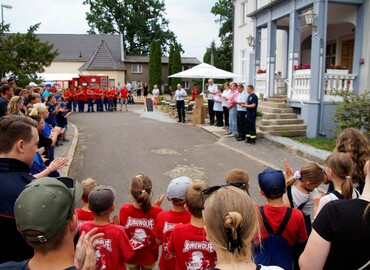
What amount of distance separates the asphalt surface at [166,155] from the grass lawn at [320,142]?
23.0 inches

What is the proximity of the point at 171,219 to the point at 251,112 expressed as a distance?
29.5ft

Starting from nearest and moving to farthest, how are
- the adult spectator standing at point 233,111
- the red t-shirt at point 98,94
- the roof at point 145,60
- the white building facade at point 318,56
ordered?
the white building facade at point 318,56 → the adult spectator standing at point 233,111 → the red t-shirt at point 98,94 → the roof at point 145,60

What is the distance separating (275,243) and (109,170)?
21.0 feet

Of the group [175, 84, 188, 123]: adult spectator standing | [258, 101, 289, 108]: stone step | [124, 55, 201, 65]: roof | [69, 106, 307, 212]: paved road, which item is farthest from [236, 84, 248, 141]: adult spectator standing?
[124, 55, 201, 65]: roof

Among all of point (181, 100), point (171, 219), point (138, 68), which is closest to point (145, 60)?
point (138, 68)

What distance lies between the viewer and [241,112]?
484 inches

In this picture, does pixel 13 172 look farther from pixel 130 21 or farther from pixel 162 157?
pixel 130 21

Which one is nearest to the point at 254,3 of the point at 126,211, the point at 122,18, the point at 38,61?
the point at 38,61

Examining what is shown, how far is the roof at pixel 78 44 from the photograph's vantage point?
48.8 meters

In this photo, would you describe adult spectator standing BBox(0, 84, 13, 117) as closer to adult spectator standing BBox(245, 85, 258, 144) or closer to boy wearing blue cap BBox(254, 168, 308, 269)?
boy wearing blue cap BBox(254, 168, 308, 269)

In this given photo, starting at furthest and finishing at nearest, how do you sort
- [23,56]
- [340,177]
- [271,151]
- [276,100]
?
1. [23,56]
2. [276,100]
3. [271,151]
4. [340,177]

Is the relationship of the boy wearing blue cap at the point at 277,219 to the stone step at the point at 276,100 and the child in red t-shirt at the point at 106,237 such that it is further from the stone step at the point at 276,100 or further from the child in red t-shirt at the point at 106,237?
the stone step at the point at 276,100

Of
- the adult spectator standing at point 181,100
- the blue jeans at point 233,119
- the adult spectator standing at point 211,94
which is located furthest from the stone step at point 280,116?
the adult spectator standing at point 181,100

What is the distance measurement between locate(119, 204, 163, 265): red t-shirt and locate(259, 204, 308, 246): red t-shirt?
1089 mm
